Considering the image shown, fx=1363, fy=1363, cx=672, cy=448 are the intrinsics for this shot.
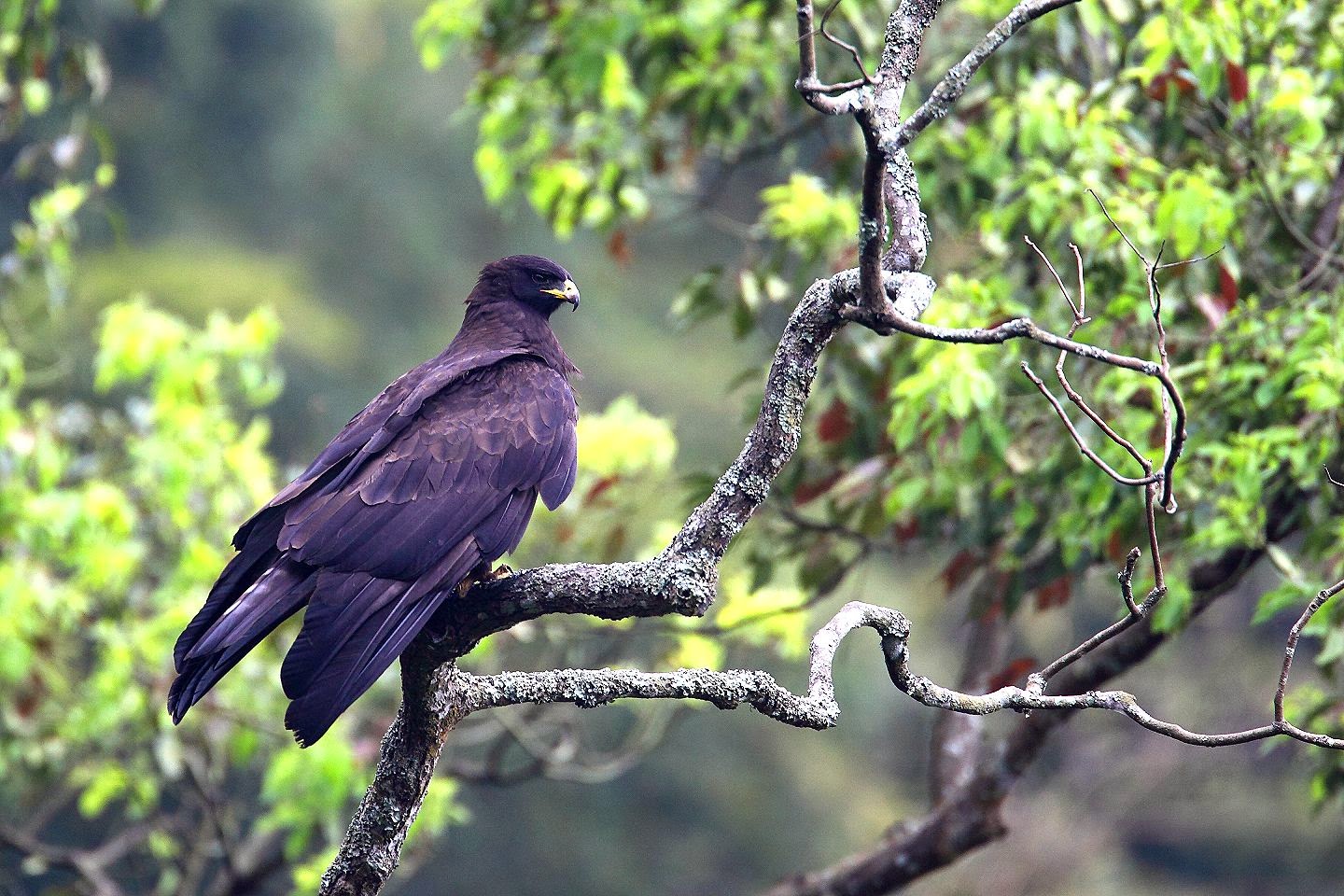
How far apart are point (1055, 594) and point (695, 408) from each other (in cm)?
619

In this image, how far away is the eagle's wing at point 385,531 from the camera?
285 centimetres

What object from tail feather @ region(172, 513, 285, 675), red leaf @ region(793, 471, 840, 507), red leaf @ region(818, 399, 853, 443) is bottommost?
tail feather @ region(172, 513, 285, 675)

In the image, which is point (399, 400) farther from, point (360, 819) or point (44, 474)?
point (44, 474)

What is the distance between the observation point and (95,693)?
593 centimetres

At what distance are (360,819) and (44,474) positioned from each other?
11.6ft

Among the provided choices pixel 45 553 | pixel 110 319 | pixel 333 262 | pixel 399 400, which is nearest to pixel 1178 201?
pixel 399 400

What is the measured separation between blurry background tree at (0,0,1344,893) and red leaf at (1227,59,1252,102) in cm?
3

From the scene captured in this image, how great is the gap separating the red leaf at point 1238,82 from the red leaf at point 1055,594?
1.67 metres

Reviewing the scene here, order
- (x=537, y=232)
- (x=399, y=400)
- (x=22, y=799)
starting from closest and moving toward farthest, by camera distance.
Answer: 1. (x=399, y=400)
2. (x=22, y=799)
3. (x=537, y=232)

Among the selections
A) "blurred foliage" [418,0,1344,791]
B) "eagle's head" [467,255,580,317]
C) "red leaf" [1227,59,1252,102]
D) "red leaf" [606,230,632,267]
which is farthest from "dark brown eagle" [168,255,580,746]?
"red leaf" [1227,59,1252,102]

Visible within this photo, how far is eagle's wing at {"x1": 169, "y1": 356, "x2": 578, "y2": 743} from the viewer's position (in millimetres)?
2854

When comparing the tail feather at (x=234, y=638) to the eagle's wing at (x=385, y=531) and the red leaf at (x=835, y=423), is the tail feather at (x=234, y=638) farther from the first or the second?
the red leaf at (x=835, y=423)

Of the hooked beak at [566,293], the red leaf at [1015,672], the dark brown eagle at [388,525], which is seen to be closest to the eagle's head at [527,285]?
the hooked beak at [566,293]

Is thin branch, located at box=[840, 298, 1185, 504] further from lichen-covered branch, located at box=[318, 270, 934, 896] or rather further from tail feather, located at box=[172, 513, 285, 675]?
tail feather, located at box=[172, 513, 285, 675]
